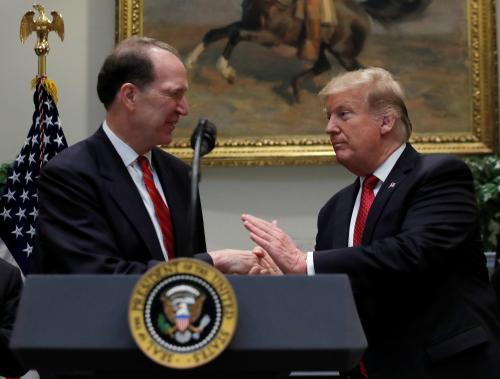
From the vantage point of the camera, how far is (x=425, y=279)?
3.29 m

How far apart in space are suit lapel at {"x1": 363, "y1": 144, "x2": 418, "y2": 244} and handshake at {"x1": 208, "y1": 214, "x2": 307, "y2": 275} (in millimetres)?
333

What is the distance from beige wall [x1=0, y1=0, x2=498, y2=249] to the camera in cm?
674

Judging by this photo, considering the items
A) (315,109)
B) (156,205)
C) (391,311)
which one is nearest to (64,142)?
(315,109)

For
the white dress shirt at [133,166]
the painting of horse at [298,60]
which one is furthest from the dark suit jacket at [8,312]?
the painting of horse at [298,60]

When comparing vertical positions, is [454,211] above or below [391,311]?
above

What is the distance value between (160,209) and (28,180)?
9.92 ft

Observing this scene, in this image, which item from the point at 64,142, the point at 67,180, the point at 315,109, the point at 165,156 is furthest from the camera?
the point at 315,109

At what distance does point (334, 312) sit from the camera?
5.78ft

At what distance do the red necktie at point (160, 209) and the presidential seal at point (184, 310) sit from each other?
1.47 m

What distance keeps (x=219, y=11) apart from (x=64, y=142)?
5.57ft

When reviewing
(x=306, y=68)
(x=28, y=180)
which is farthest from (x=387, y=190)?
(x=306, y=68)

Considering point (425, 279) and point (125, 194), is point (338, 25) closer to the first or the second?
point (425, 279)

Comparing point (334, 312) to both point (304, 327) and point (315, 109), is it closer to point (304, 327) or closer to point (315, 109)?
point (304, 327)

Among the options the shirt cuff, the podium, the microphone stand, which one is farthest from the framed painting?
the podium
